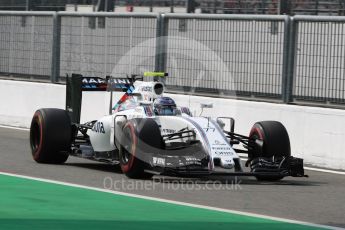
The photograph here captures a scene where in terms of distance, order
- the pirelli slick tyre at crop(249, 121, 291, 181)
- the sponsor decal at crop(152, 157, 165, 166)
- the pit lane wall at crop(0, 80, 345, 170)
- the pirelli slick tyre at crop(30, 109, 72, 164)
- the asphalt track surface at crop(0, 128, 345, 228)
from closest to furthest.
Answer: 1. the asphalt track surface at crop(0, 128, 345, 228)
2. the sponsor decal at crop(152, 157, 165, 166)
3. the pirelli slick tyre at crop(249, 121, 291, 181)
4. the pirelli slick tyre at crop(30, 109, 72, 164)
5. the pit lane wall at crop(0, 80, 345, 170)

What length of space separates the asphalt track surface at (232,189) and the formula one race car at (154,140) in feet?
0.63

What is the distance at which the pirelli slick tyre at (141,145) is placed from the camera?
501 inches

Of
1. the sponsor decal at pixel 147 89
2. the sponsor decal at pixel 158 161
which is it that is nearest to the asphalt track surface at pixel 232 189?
the sponsor decal at pixel 158 161

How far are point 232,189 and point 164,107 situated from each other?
1.72 m

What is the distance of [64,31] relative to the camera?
22.0 metres

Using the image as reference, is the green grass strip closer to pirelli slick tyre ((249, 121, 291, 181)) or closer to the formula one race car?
the formula one race car

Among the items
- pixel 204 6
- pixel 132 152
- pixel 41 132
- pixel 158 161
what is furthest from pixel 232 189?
pixel 204 6

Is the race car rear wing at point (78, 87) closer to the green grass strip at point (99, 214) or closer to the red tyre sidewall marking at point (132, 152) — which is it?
the red tyre sidewall marking at point (132, 152)

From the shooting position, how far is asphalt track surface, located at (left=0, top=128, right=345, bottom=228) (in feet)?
36.1

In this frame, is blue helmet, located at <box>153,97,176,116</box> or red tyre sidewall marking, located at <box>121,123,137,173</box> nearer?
red tyre sidewall marking, located at <box>121,123,137,173</box>

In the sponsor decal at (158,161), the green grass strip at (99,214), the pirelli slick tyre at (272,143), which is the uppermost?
the pirelli slick tyre at (272,143)

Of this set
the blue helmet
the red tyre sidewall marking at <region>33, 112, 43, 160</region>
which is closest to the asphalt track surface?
the red tyre sidewall marking at <region>33, 112, 43, 160</region>

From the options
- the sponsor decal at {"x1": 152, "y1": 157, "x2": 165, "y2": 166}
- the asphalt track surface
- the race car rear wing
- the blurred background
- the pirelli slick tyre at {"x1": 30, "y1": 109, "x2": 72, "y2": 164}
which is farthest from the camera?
Answer: the blurred background

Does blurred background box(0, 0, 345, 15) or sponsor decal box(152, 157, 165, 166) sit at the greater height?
blurred background box(0, 0, 345, 15)
